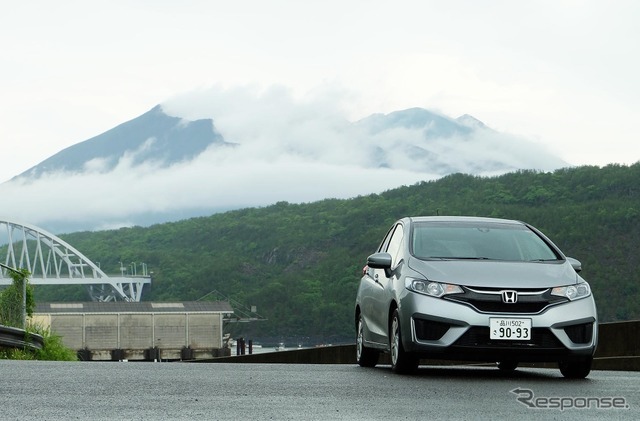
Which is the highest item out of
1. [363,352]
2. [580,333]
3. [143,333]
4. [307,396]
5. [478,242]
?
[478,242]

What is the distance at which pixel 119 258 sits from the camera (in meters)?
198

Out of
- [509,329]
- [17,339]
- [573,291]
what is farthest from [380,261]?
[17,339]

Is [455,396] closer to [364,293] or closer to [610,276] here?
[364,293]

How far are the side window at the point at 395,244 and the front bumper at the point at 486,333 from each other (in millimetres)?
1164

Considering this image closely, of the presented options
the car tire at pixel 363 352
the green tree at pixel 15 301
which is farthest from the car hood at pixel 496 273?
the green tree at pixel 15 301

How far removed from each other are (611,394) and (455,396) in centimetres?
129

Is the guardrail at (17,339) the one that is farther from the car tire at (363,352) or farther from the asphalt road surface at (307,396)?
the car tire at (363,352)

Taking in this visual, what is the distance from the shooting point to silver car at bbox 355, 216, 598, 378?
10391 mm

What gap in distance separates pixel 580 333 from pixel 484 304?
961 millimetres

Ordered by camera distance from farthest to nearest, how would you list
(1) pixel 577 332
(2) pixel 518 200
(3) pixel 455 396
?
(2) pixel 518 200 → (1) pixel 577 332 → (3) pixel 455 396

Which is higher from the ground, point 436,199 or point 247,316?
point 436,199

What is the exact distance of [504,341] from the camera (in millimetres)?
10352

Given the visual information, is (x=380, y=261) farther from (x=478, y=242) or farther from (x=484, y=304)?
(x=484, y=304)

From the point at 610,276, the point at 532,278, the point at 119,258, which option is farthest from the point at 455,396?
the point at 119,258
